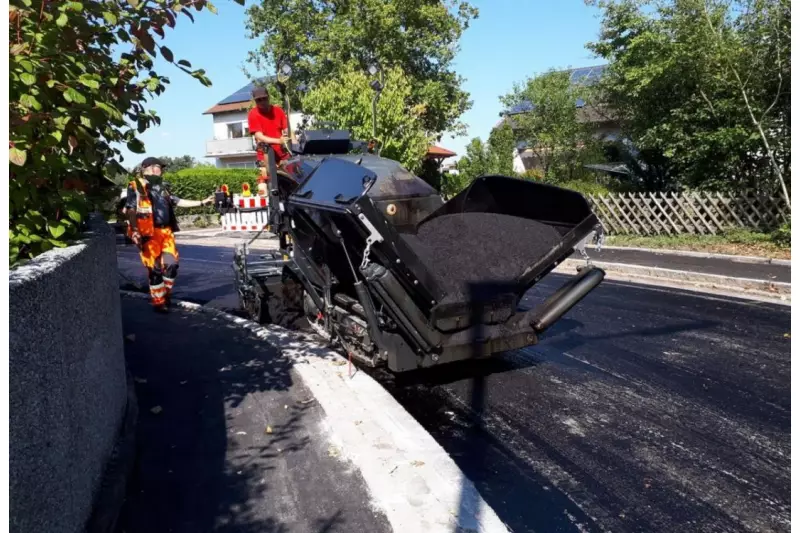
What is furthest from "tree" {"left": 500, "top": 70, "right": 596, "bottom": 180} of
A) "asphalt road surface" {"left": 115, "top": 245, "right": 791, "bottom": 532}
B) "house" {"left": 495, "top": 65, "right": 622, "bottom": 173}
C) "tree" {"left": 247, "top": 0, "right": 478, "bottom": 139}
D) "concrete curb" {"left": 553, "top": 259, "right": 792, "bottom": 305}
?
"asphalt road surface" {"left": 115, "top": 245, "right": 791, "bottom": 532}

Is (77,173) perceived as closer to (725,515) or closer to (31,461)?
(31,461)

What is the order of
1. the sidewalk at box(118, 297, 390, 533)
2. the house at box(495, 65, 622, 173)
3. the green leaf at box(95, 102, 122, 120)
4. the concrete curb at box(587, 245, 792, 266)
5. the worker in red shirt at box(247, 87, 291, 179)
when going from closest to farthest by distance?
1. the green leaf at box(95, 102, 122, 120)
2. the sidewalk at box(118, 297, 390, 533)
3. the worker in red shirt at box(247, 87, 291, 179)
4. the concrete curb at box(587, 245, 792, 266)
5. the house at box(495, 65, 622, 173)

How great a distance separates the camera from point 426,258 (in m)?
4.99

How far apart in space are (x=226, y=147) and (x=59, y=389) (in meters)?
46.1

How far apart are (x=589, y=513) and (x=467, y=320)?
1.73 m

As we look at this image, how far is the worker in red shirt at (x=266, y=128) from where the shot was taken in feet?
23.4

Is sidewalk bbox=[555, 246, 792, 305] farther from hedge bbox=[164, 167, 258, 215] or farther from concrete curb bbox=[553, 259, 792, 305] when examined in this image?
hedge bbox=[164, 167, 258, 215]

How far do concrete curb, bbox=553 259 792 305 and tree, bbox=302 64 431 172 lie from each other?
11.0 m

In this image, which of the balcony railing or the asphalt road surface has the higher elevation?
the balcony railing

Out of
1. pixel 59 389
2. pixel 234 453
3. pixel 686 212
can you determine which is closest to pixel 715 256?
pixel 686 212

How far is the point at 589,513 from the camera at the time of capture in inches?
136

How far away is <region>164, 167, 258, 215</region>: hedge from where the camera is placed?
26.2 meters

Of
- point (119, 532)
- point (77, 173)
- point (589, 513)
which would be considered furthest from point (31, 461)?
point (589, 513)

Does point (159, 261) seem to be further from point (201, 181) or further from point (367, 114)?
point (201, 181)
